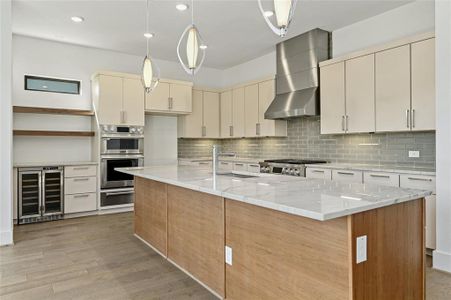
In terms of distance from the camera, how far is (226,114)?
668 cm

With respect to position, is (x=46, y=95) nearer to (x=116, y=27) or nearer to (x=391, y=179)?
(x=116, y=27)

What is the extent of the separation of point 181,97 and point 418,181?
4312 millimetres

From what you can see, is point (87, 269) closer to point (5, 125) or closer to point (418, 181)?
point (5, 125)

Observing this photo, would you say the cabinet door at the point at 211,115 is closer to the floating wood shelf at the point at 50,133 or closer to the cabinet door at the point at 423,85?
→ the floating wood shelf at the point at 50,133

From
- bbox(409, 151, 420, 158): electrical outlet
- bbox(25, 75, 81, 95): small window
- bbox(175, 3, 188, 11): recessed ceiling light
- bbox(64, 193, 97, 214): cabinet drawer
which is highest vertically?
bbox(175, 3, 188, 11): recessed ceiling light

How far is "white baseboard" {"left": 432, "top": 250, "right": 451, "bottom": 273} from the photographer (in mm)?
2936

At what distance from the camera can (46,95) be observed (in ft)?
17.1

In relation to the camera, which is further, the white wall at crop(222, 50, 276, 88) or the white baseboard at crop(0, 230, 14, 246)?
the white wall at crop(222, 50, 276, 88)

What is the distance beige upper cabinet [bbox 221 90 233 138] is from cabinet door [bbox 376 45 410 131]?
3234 mm

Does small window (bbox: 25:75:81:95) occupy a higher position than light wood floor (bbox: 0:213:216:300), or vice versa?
small window (bbox: 25:75:81:95)

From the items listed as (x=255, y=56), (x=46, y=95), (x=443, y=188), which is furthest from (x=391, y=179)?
(x=46, y=95)

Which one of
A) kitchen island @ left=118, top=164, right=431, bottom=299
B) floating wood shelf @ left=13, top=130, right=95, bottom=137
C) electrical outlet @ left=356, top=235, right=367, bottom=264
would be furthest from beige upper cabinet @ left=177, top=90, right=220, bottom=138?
electrical outlet @ left=356, top=235, right=367, bottom=264

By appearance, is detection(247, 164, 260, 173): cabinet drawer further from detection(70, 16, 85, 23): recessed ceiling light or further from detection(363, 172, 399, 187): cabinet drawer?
detection(70, 16, 85, 23): recessed ceiling light

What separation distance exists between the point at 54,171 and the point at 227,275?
12.3 feet
